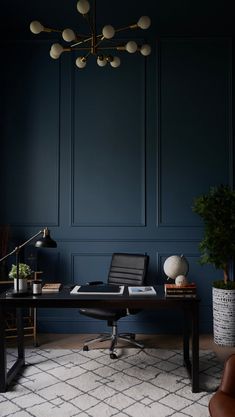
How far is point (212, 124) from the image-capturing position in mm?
4551

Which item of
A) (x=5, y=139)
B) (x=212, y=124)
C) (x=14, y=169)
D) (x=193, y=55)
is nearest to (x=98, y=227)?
(x=14, y=169)

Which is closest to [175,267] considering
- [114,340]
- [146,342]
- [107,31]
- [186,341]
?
[186,341]

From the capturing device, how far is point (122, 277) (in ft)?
13.5

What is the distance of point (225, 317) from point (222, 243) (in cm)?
76

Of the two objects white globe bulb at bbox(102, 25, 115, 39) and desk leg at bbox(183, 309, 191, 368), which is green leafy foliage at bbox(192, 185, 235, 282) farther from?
white globe bulb at bbox(102, 25, 115, 39)

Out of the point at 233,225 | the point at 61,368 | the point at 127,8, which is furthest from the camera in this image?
the point at 127,8

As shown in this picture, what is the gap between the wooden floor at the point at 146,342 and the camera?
12.9 ft

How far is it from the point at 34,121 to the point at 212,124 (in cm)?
208

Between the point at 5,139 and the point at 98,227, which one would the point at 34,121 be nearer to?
the point at 5,139

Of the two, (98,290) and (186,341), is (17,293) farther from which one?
(186,341)

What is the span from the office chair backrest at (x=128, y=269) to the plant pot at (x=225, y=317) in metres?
0.81

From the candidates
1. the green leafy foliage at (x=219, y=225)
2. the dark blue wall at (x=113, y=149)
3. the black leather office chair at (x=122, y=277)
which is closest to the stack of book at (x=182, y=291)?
the black leather office chair at (x=122, y=277)

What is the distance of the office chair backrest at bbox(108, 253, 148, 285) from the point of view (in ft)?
13.1

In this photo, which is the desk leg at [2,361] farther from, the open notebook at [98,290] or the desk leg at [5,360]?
the open notebook at [98,290]
